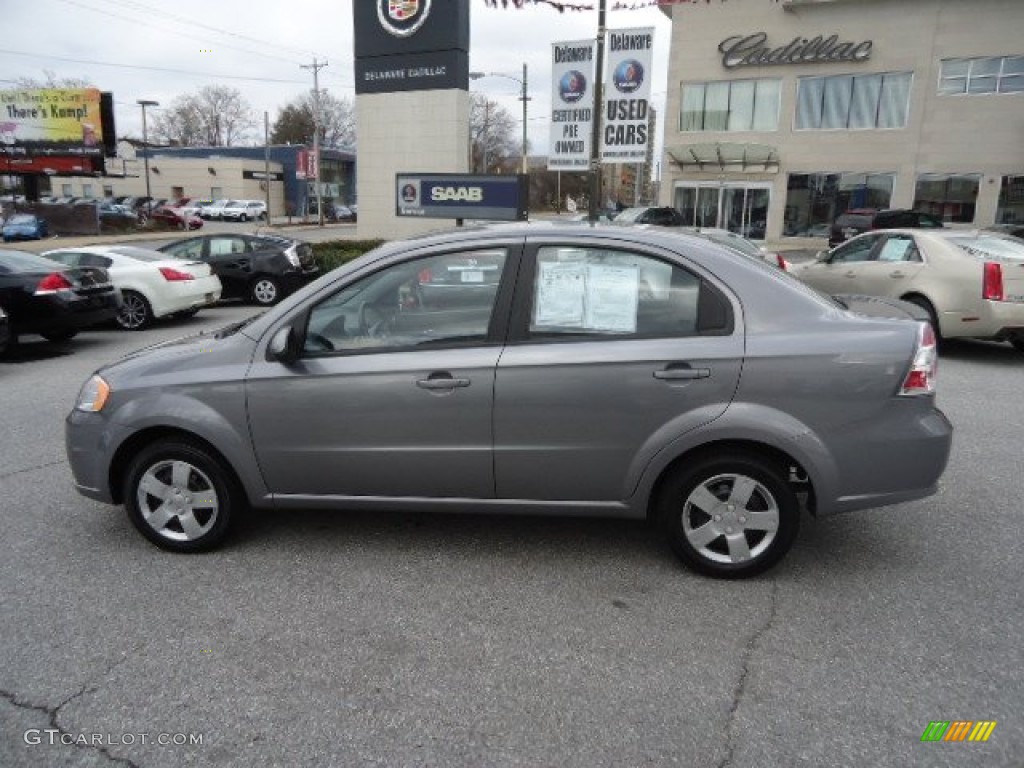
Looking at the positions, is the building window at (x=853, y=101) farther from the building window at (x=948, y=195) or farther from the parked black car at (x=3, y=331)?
the parked black car at (x=3, y=331)

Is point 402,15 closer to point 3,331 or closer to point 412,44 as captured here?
point 412,44

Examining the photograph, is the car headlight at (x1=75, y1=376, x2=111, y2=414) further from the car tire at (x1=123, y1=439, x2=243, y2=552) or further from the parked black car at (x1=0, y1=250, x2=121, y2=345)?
the parked black car at (x1=0, y1=250, x2=121, y2=345)

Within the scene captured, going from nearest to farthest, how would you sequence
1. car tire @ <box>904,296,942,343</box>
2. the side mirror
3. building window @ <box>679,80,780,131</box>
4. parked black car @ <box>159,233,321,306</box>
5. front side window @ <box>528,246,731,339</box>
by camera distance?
front side window @ <box>528,246,731,339</box> → the side mirror → car tire @ <box>904,296,942,343</box> → parked black car @ <box>159,233,321,306</box> → building window @ <box>679,80,780,131</box>

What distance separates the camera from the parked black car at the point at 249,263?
14.4 meters

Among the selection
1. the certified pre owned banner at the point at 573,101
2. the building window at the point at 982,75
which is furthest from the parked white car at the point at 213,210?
the certified pre owned banner at the point at 573,101

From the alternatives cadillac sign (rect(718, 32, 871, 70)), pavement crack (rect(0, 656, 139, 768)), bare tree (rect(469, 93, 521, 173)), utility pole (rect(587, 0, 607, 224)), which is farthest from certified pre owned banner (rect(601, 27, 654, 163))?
bare tree (rect(469, 93, 521, 173))

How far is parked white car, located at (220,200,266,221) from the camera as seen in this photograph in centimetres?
5831

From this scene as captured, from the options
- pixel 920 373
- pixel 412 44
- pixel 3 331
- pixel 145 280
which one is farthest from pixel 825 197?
pixel 920 373

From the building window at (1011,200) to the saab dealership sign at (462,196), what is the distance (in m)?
24.1

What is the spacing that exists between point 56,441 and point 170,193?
3083 inches

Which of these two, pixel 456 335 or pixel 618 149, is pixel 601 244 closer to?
pixel 456 335

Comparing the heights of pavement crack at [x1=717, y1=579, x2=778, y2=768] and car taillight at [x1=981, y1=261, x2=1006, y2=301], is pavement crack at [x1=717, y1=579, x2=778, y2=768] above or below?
below

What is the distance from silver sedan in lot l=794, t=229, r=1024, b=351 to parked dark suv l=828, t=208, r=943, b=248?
13.4 meters

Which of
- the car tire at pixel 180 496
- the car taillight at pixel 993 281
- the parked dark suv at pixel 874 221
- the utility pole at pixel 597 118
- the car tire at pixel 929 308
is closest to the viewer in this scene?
the car tire at pixel 180 496
